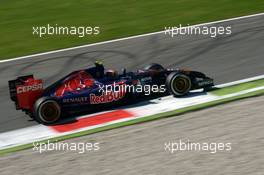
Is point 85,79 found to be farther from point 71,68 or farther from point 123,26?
point 123,26

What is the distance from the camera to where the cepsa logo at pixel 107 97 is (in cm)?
1257

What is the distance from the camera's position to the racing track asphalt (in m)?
15.3

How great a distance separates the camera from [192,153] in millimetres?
9766

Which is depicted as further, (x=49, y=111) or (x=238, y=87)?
(x=238, y=87)

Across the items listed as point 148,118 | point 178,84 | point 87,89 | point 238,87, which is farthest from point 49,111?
point 238,87

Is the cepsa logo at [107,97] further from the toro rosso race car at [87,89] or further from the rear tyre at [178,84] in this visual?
the rear tyre at [178,84]

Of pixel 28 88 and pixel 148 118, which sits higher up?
pixel 28 88

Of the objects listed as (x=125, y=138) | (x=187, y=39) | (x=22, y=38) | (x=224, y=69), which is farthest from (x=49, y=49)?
(x=125, y=138)

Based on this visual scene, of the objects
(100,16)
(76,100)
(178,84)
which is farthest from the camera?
(100,16)

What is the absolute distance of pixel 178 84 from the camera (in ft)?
42.7

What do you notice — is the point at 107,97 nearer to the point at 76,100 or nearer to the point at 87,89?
the point at 87,89

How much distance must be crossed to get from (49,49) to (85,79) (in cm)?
614

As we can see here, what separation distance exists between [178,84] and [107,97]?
1655 millimetres

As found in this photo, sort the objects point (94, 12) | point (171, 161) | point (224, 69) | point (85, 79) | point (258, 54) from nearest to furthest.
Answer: point (171, 161)
point (85, 79)
point (224, 69)
point (258, 54)
point (94, 12)
